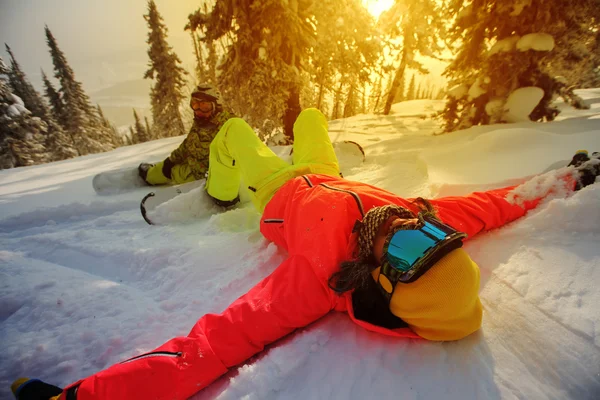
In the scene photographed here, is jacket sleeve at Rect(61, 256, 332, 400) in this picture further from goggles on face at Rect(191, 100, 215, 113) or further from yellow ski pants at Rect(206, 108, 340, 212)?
goggles on face at Rect(191, 100, 215, 113)

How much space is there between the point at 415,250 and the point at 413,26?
29.4ft

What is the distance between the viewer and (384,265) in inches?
47.8

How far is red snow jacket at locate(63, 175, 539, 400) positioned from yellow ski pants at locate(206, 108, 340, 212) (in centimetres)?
67

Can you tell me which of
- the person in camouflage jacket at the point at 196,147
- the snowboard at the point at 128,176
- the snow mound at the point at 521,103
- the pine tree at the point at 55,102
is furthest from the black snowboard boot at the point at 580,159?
the pine tree at the point at 55,102

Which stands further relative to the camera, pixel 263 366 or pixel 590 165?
pixel 590 165

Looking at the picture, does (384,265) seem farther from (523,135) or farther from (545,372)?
(523,135)

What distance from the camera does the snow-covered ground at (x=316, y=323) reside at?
1069mm

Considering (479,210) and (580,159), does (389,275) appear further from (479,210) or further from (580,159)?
(580,159)

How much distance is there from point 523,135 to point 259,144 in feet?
10.6

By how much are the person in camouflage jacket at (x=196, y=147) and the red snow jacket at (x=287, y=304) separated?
259cm

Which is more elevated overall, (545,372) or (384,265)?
(384,265)

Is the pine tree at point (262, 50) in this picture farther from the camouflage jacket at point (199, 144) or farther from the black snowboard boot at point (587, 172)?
the black snowboard boot at point (587, 172)

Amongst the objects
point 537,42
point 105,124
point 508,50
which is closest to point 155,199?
point 508,50

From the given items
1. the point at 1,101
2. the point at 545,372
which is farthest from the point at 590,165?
the point at 1,101
